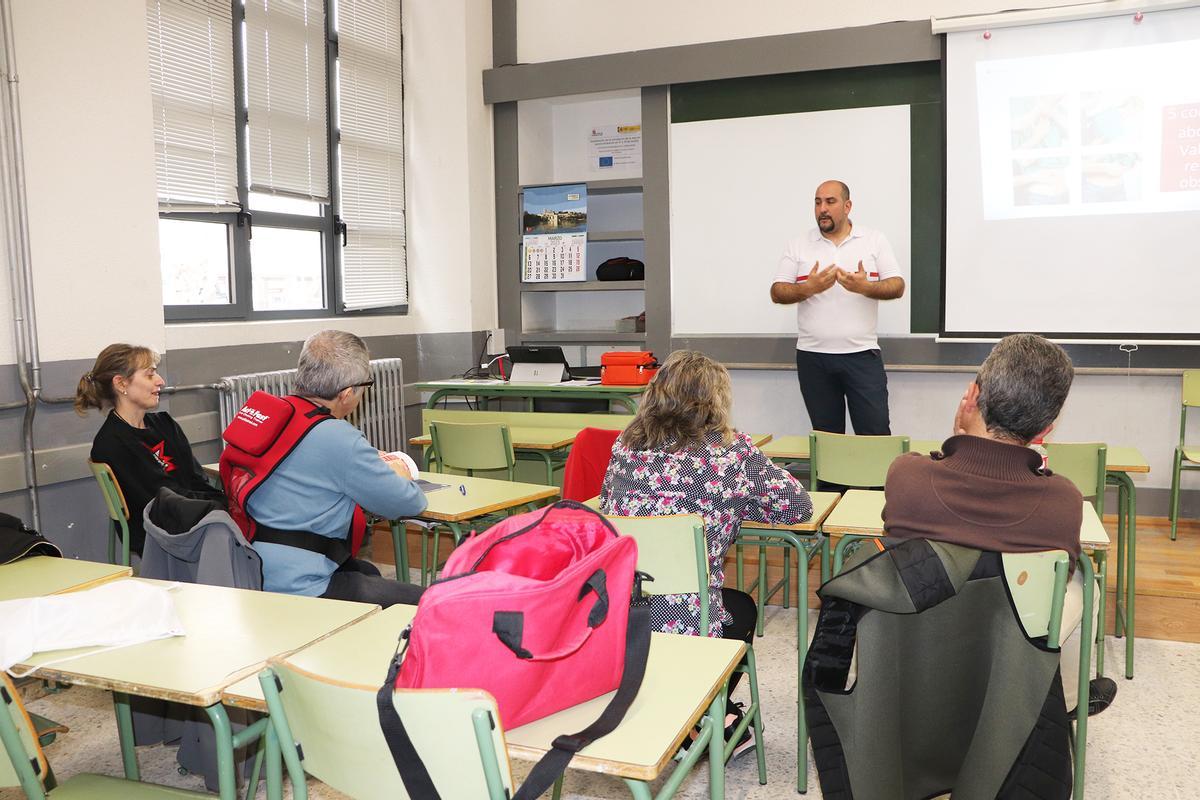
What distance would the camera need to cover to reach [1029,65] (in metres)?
4.94

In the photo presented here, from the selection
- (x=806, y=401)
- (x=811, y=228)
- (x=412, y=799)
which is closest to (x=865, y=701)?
(x=412, y=799)

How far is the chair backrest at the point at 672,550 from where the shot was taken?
212cm

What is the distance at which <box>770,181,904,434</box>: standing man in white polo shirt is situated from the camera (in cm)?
482

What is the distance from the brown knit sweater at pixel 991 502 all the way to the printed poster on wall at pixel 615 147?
4.66 m

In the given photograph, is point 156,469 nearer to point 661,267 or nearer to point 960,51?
point 661,267

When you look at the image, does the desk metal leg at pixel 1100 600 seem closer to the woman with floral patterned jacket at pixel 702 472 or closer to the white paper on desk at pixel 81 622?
the woman with floral patterned jacket at pixel 702 472

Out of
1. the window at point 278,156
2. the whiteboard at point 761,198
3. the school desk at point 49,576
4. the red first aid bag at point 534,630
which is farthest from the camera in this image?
the whiteboard at point 761,198

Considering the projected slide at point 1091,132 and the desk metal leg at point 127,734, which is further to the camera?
the projected slide at point 1091,132

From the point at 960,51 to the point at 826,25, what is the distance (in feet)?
2.53

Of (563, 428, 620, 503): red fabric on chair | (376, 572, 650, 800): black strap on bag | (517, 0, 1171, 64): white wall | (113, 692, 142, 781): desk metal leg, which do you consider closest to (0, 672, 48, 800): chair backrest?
(376, 572, 650, 800): black strap on bag

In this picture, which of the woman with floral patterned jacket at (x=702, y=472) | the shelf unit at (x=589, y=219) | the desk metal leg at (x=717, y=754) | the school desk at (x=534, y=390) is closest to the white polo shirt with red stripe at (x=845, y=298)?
the school desk at (x=534, y=390)

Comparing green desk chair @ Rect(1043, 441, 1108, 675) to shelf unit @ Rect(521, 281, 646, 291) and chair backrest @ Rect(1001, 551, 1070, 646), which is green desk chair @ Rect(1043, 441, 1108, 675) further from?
shelf unit @ Rect(521, 281, 646, 291)

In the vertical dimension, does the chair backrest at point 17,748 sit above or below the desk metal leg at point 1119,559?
above

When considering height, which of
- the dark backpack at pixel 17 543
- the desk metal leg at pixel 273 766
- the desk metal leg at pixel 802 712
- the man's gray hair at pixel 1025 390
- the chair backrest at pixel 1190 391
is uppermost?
the man's gray hair at pixel 1025 390
